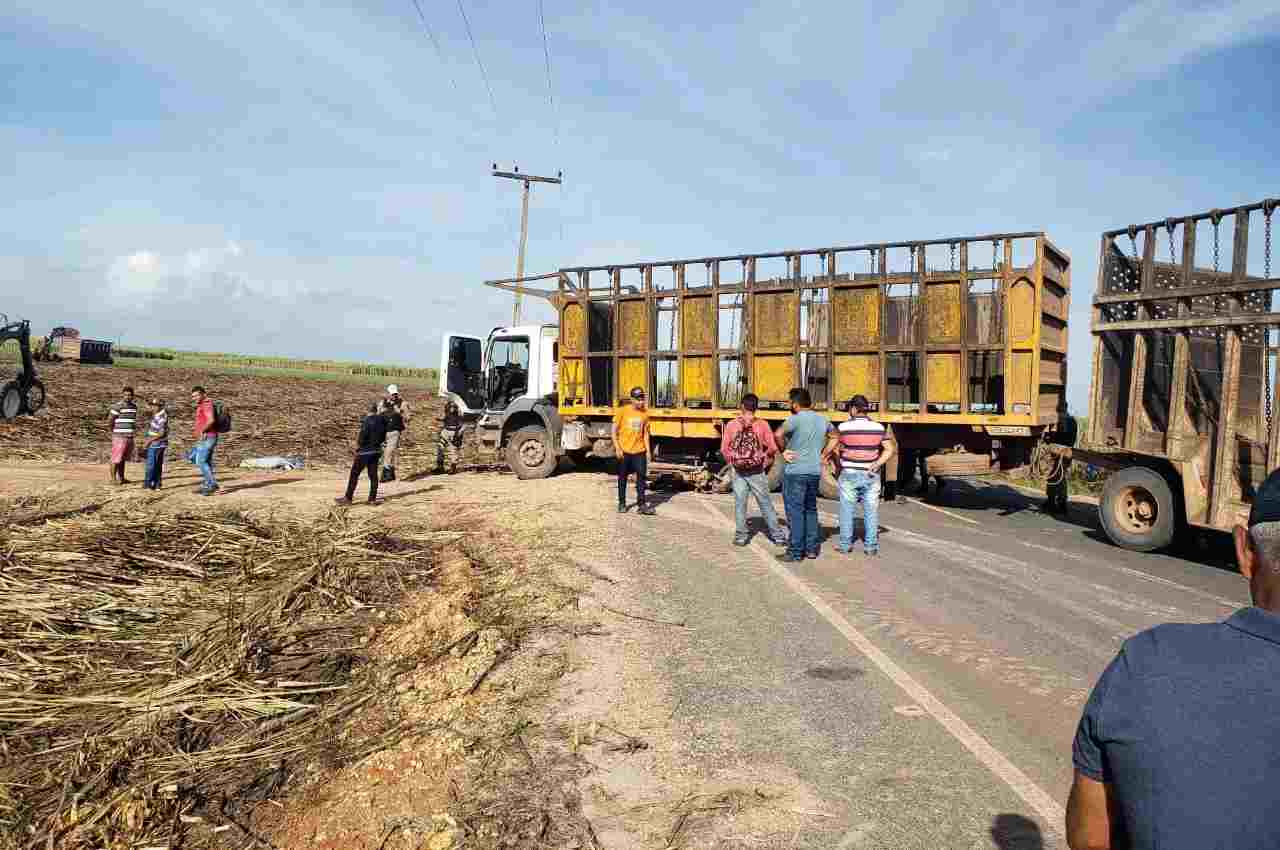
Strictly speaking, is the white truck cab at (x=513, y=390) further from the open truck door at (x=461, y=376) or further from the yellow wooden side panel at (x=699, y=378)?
the yellow wooden side panel at (x=699, y=378)

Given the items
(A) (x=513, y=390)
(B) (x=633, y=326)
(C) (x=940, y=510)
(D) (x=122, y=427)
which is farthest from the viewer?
(A) (x=513, y=390)

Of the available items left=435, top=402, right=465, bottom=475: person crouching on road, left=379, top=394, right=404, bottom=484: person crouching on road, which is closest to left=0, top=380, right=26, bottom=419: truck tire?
left=435, top=402, right=465, bottom=475: person crouching on road

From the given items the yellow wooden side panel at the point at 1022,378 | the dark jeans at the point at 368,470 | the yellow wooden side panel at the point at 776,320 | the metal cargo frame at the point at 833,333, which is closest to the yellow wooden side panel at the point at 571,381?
the metal cargo frame at the point at 833,333

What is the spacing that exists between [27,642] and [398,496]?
23.8 ft

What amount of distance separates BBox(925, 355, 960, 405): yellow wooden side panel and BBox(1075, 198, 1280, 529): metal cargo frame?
176cm

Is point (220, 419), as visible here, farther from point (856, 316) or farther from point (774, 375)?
point (856, 316)

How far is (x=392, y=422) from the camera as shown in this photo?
13555 mm

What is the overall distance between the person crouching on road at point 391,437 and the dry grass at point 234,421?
1.50 metres

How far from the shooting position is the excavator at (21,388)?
20.3 meters

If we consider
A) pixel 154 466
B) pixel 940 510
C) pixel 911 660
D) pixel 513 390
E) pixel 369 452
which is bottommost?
pixel 940 510

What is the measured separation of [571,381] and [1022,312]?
7464 mm

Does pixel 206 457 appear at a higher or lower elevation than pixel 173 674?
higher

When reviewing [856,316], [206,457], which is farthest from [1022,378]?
[206,457]

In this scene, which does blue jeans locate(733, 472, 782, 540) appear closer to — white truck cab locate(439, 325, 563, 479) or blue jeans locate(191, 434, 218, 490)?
white truck cab locate(439, 325, 563, 479)
